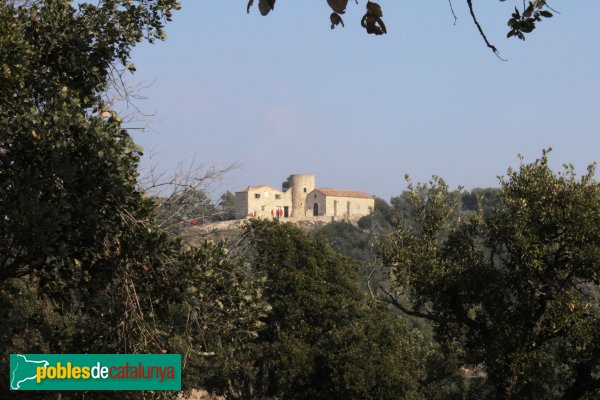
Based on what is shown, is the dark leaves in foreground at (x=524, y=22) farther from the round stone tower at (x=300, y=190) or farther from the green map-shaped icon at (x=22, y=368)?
the round stone tower at (x=300, y=190)

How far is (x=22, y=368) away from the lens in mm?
8086

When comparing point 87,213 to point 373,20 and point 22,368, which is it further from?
point 373,20

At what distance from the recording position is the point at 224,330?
7.91m

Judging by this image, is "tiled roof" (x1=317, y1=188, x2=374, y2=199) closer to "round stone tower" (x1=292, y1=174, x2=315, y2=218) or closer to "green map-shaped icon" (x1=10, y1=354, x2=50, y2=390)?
"round stone tower" (x1=292, y1=174, x2=315, y2=218)

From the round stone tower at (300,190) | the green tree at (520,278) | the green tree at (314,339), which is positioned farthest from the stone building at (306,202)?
the green tree at (520,278)

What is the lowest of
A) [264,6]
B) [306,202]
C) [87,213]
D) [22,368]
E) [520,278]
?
[22,368]

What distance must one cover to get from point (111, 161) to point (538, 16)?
3.99 metres

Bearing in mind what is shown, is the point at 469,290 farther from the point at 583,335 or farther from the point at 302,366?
the point at 302,366

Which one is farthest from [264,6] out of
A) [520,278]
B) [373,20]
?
[520,278]

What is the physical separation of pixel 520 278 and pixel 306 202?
10179cm

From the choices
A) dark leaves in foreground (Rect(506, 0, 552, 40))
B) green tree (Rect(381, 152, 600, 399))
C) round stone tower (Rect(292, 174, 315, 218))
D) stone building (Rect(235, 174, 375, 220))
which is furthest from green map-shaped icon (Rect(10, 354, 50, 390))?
round stone tower (Rect(292, 174, 315, 218))

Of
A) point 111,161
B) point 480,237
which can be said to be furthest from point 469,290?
point 111,161

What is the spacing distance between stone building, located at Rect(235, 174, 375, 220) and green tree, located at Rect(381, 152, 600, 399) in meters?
95.5

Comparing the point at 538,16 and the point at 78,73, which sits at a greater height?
the point at 78,73
